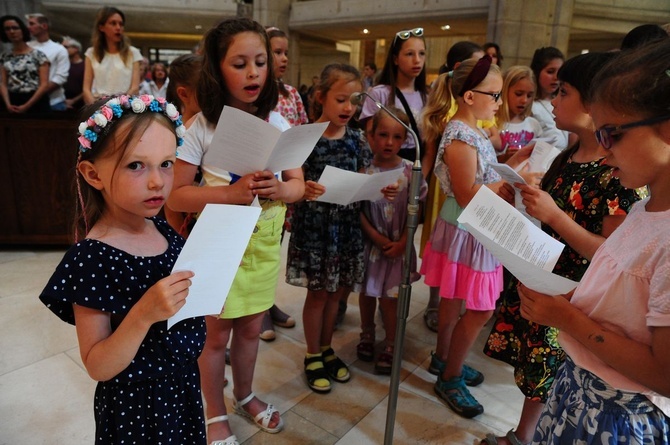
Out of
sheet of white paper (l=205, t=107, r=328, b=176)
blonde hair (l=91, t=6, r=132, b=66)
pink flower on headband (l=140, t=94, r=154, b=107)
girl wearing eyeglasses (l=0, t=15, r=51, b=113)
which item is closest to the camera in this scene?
pink flower on headband (l=140, t=94, r=154, b=107)

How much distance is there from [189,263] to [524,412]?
1.38 m

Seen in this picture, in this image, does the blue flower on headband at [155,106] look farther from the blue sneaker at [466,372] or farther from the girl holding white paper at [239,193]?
the blue sneaker at [466,372]

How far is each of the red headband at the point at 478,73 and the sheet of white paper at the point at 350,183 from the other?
1.44ft

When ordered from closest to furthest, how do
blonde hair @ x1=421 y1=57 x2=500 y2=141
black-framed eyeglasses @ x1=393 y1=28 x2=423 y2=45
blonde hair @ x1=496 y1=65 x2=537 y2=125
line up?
blonde hair @ x1=421 y1=57 x2=500 y2=141
black-framed eyeglasses @ x1=393 y1=28 x2=423 y2=45
blonde hair @ x1=496 y1=65 x2=537 y2=125

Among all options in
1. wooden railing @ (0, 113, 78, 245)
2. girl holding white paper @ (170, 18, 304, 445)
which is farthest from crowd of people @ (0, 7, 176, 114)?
girl holding white paper @ (170, 18, 304, 445)

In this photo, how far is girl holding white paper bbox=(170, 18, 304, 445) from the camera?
1.40 m

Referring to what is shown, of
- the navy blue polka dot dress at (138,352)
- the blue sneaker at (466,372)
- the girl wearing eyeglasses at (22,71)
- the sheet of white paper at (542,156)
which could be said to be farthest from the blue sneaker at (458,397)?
the girl wearing eyeglasses at (22,71)

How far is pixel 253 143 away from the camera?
1.26 meters

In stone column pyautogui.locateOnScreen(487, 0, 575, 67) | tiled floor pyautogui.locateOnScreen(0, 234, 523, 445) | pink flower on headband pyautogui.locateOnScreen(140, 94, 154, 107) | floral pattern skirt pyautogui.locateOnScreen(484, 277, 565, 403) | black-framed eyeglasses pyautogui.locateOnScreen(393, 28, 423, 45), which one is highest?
stone column pyautogui.locateOnScreen(487, 0, 575, 67)

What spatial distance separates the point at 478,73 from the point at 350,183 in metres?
0.66

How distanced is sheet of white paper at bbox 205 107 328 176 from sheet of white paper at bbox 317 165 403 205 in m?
0.23

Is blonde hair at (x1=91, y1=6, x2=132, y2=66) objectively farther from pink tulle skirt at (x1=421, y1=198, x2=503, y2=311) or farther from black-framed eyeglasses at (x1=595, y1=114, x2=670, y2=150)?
black-framed eyeglasses at (x1=595, y1=114, x2=670, y2=150)

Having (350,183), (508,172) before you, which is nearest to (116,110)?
(350,183)

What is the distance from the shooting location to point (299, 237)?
194 cm
